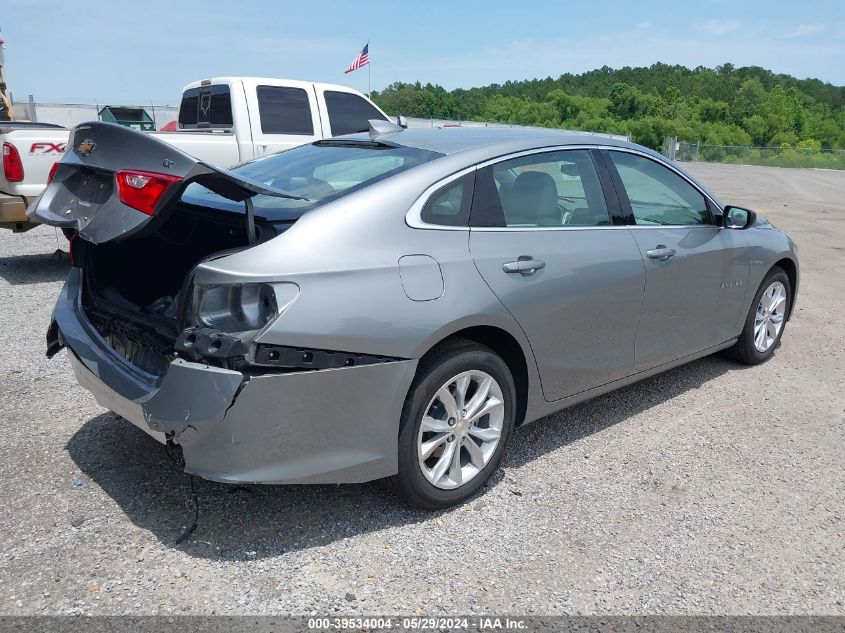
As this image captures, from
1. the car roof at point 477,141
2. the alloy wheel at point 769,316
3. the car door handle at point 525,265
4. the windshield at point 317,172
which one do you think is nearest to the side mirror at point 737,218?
the alloy wheel at point 769,316

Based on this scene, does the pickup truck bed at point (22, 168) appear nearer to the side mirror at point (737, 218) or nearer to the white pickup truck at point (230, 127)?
the white pickup truck at point (230, 127)

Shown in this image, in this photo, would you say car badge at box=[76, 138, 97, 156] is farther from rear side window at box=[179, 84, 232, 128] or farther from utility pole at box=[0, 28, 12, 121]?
utility pole at box=[0, 28, 12, 121]

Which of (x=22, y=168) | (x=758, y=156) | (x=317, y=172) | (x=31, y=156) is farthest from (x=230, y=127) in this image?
(x=758, y=156)

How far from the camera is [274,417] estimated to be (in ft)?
8.89

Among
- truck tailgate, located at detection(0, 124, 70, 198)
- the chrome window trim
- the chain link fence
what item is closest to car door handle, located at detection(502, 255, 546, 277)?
the chrome window trim

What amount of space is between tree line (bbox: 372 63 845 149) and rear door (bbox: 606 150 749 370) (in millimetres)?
62233

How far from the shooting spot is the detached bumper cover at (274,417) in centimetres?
265

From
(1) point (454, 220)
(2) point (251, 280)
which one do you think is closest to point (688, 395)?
(1) point (454, 220)

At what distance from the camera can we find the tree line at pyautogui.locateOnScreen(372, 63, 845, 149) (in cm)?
6925

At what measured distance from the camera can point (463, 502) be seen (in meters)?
3.40

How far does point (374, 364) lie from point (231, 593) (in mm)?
998

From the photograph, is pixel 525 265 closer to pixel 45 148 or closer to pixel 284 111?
pixel 45 148

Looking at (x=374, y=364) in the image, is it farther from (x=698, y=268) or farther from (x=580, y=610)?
(x=698, y=268)

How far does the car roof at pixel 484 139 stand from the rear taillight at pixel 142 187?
134 cm
